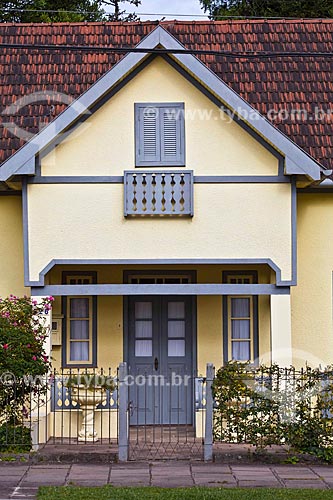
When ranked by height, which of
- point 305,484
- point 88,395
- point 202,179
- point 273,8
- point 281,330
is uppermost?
point 273,8

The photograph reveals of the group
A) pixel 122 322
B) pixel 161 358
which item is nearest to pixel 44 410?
pixel 122 322

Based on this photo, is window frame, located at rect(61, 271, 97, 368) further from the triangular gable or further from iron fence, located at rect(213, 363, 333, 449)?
iron fence, located at rect(213, 363, 333, 449)

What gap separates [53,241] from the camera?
1448 cm

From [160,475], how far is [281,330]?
374 centimetres

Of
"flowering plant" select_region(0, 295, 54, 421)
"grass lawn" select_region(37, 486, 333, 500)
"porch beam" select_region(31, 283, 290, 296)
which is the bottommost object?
"grass lawn" select_region(37, 486, 333, 500)

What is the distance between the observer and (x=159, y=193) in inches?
572

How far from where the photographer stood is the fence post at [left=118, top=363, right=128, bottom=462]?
41.8 ft

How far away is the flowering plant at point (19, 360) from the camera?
12.9 metres

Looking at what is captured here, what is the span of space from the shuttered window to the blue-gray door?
3.04 meters

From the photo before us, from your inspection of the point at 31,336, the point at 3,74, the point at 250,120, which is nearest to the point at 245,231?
the point at 250,120

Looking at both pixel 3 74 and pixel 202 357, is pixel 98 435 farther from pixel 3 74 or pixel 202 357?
pixel 3 74

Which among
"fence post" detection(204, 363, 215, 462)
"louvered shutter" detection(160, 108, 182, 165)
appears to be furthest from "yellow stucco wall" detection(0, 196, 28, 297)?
"fence post" detection(204, 363, 215, 462)

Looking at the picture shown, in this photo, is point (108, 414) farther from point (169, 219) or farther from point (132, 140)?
point (132, 140)

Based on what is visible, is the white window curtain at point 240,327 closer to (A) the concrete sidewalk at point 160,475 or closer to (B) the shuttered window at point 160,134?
(B) the shuttered window at point 160,134
